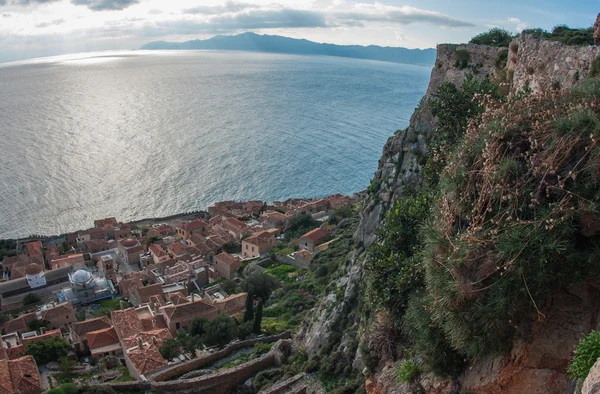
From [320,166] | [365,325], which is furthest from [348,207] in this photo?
[365,325]

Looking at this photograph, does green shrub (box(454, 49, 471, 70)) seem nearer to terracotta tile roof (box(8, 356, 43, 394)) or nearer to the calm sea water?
terracotta tile roof (box(8, 356, 43, 394))

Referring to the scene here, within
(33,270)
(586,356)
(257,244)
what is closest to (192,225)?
(257,244)

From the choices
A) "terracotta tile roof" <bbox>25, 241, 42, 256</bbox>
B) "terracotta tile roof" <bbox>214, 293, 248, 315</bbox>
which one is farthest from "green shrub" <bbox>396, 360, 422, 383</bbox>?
"terracotta tile roof" <bbox>25, 241, 42, 256</bbox>

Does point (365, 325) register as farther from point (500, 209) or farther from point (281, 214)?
point (281, 214)

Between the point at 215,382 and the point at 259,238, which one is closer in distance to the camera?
the point at 215,382

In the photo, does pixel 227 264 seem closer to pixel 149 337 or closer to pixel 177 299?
pixel 177 299

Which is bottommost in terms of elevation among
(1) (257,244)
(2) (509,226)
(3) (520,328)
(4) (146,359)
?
(1) (257,244)
